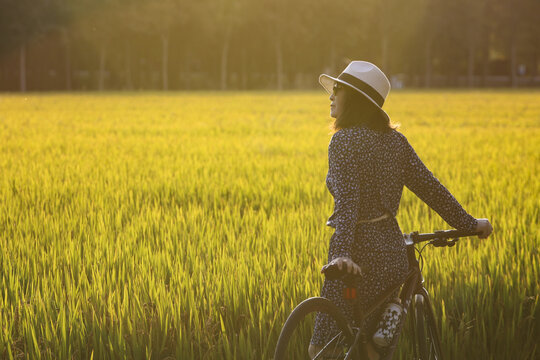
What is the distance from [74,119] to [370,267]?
57.1 feet

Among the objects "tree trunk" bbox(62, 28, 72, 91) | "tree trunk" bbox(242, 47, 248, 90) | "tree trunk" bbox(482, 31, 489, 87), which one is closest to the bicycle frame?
"tree trunk" bbox(62, 28, 72, 91)

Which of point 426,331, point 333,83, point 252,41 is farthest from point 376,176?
point 252,41

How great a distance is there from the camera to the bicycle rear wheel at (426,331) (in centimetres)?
238

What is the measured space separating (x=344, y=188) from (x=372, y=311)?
45cm

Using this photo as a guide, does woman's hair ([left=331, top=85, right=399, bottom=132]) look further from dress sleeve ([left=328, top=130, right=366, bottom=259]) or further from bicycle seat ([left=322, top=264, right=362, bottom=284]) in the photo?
bicycle seat ([left=322, top=264, right=362, bottom=284])

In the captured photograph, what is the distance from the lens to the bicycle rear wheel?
238 centimetres

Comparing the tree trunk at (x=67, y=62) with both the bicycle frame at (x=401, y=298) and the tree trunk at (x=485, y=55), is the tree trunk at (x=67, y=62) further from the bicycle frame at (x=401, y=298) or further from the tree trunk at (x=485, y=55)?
the bicycle frame at (x=401, y=298)

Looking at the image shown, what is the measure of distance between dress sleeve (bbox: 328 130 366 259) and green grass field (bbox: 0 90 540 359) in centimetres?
78

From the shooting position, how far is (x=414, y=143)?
12.4m

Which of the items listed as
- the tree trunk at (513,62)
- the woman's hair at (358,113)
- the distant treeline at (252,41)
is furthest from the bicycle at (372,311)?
the tree trunk at (513,62)

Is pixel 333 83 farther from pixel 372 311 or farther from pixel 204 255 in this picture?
pixel 204 255

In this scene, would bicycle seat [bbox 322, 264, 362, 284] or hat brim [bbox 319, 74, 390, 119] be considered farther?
hat brim [bbox 319, 74, 390, 119]

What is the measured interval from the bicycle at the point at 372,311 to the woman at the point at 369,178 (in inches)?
2.1

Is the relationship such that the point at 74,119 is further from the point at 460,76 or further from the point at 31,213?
the point at 460,76
